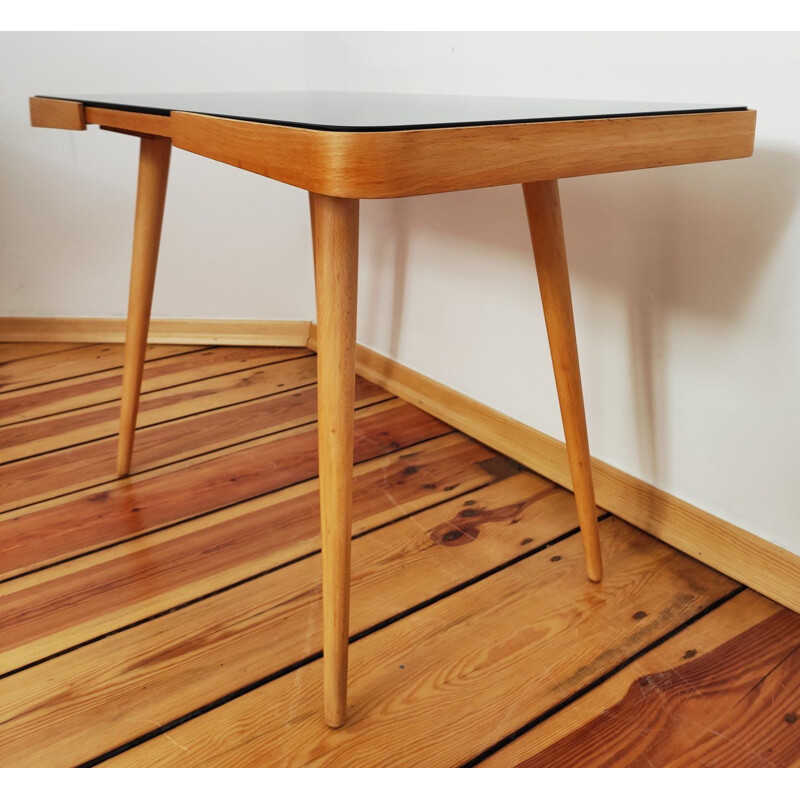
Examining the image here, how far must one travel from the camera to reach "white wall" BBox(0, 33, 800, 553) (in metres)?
0.80

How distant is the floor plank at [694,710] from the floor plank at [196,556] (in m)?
0.36

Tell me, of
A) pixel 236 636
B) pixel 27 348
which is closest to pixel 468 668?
pixel 236 636

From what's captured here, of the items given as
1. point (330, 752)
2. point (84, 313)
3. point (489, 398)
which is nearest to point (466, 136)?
point (330, 752)

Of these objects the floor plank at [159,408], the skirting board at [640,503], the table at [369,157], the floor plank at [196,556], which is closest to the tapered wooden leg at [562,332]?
the table at [369,157]

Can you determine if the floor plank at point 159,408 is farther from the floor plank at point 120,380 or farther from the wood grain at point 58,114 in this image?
the wood grain at point 58,114

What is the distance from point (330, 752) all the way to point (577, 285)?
2.02 ft

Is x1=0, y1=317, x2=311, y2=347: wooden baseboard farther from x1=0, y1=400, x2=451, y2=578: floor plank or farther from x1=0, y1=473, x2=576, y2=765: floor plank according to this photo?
x1=0, y1=473, x2=576, y2=765: floor plank

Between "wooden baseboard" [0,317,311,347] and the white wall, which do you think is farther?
"wooden baseboard" [0,317,311,347]

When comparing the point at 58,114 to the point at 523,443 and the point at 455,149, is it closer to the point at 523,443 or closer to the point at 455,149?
the point at 455,149

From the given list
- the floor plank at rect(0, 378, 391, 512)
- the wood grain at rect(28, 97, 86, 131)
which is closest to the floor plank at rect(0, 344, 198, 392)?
the floor plank at rect(0, 378, 391, 512)

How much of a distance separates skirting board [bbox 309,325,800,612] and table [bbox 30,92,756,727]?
25 cm

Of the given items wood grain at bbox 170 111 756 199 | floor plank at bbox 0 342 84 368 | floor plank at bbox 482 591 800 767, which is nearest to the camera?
wood grain at bbox 170 111 756 199

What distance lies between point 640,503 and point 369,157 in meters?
0.63
